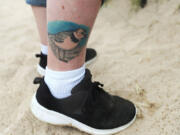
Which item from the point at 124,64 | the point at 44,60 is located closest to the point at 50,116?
the point at 44,60

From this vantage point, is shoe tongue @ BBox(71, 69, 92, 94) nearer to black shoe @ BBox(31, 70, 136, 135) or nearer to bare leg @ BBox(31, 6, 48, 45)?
black shoe @ BBox(31, 70, 136, 135)

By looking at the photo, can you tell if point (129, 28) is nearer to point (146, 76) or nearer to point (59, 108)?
point (146, 76)

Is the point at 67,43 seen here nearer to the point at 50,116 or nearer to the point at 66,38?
the point at 66,38

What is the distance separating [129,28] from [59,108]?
127cm

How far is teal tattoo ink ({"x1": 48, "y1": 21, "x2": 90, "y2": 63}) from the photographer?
727 millimetres

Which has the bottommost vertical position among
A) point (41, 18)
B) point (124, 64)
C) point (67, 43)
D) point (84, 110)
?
point (124, 64)

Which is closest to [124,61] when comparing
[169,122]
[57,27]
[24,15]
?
[169,122]

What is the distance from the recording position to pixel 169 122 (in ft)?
2.78

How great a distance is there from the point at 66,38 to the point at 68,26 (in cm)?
5

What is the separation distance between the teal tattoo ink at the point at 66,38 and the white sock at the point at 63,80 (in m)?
0.06

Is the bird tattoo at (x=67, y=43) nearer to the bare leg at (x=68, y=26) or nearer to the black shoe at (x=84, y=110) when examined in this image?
the bare leg at (x=68, y=26)

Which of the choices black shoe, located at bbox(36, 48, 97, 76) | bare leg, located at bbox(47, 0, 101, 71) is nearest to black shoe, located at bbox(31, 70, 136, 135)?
bare leg, located at bbox(47, 0, 101, 71)

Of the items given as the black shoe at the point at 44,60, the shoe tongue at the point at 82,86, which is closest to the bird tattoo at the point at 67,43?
the shoe tongue at the point at 82,86

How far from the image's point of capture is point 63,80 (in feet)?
2.67
